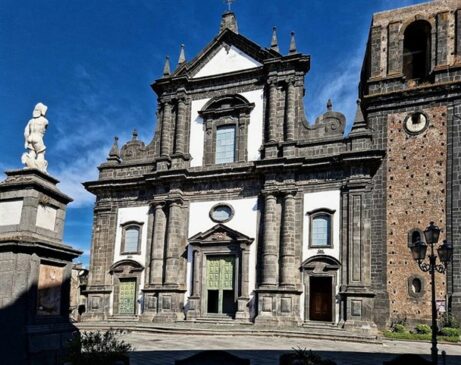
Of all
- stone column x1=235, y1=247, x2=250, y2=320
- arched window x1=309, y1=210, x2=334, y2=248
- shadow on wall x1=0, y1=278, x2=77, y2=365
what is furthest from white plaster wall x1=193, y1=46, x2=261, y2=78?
shadow on wall x1=0, y1=278, x2=77, y2=365

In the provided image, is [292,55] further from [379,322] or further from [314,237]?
[379,322]

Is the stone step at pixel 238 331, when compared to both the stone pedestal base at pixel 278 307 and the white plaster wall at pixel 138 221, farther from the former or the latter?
the white plaster wall at pixel 138 221

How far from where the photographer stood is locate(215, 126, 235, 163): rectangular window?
24.3 m

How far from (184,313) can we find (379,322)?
358 inches

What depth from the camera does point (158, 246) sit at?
23641mm

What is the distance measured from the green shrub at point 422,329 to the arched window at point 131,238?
13.9 meters

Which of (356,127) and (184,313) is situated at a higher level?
(356,127)

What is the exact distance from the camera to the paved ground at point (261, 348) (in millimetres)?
13062

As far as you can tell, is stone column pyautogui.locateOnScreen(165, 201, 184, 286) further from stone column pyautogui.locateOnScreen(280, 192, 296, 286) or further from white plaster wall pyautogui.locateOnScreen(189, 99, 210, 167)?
stone column pyautogui.locateOnScreen(280, 192, 296, 286)

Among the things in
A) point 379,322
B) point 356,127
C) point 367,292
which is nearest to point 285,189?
point 356,127

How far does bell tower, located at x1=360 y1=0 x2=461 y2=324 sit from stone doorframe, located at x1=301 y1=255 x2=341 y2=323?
2.77 meters

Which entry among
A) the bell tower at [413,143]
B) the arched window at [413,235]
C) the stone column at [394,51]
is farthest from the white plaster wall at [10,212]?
the stone column at [394,51]


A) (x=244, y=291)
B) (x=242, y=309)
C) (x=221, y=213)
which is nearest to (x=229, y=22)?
(x=221, y=213)

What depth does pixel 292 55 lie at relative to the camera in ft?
76.8
